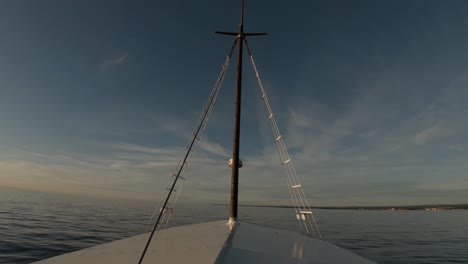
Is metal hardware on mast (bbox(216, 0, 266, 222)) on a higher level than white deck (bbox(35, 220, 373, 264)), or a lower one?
higher

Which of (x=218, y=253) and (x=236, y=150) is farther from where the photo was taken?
(x=236, y=150)

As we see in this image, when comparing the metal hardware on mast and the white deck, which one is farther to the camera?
the metal hardware on mast

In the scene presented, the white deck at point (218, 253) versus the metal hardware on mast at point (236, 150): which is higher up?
the metal hardware on mast at point (236, 150)

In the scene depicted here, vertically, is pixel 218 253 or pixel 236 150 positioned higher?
pixel 236 150

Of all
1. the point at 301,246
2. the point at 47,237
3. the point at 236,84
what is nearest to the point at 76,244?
the point at 47,237

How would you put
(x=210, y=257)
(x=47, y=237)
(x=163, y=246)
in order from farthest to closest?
1. (x=47, y=237)
2. (x=163, y=246)
3. (x=210, y=257)

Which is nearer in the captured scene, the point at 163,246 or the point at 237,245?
the point at 237,245

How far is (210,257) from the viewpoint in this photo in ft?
19.9

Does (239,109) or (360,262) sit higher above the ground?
(239,109)

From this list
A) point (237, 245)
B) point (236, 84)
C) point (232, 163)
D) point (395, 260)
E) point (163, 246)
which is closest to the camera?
point (237, 245)

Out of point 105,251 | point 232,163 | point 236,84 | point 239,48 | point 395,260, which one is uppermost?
point 239,48

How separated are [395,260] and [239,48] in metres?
24.3

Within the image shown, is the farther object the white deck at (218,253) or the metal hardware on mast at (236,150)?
the metal hardware on mast at (236,150)

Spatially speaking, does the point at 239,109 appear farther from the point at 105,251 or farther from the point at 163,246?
the point at 105,251
